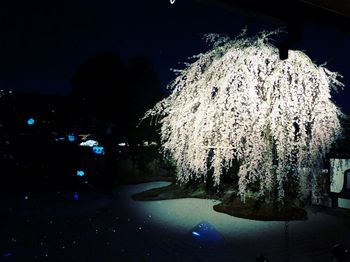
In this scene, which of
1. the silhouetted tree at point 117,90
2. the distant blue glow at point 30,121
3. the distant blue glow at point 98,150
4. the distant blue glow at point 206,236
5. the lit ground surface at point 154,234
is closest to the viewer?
the lit ground surface at point 154,234

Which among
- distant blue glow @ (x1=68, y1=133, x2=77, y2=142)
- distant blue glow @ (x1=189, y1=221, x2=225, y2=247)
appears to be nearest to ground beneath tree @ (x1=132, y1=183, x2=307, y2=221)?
distant blue glow @ (x1=189, y1=221, x2=225, y2=247)

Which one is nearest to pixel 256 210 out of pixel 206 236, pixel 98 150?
pixel 206 236

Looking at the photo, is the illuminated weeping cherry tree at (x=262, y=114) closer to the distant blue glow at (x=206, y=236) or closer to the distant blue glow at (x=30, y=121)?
the distant blue glow at (x=206, y=236)

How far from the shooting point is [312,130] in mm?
7996

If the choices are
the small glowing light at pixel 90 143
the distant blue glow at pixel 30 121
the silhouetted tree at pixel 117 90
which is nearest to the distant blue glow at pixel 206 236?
the silhouetted tree at pixel 117 90

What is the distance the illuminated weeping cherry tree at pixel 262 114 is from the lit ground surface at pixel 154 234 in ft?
4.04

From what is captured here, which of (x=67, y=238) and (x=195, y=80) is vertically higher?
(x=195, y=80)

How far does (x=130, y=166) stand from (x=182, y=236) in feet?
39.4

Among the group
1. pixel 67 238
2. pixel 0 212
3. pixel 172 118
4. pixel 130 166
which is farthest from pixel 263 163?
pixel 130 166

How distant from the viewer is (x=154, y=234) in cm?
730

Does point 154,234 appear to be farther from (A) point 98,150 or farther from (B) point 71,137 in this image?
(B) point 71,137

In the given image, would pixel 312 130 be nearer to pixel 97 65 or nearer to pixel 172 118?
pixel 172 118

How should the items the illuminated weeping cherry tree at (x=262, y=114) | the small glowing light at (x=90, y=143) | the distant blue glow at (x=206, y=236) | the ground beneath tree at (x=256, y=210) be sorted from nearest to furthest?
the distant blue glow at (x=206, y=236)
the illuminated weeping cherry tree at (x=262, y=114)
the ground beneath tree at (x=256, y=210)
the small glowing light at (x=90, y=143)

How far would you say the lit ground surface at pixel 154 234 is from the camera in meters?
5.85
